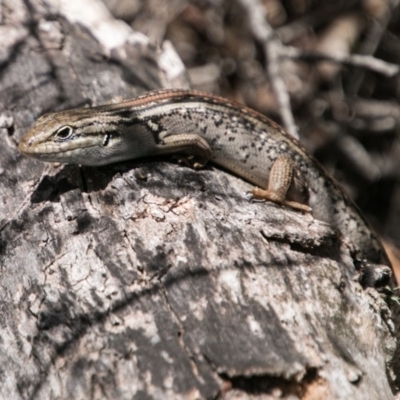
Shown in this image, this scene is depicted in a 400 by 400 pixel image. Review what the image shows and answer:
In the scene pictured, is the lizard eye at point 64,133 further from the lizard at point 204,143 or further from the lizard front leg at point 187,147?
the lizard front leg at point 187,147

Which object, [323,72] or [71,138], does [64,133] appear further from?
[323,72]

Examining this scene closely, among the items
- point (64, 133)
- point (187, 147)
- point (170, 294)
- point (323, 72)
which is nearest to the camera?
point (170, 294)

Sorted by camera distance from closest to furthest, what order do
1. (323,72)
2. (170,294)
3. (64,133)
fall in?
(170,294)
(64,133)
(323,72)

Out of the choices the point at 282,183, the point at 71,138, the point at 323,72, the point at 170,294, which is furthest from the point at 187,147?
the point at 323,72

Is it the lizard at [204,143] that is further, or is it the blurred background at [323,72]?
the blurred background at [323,72]

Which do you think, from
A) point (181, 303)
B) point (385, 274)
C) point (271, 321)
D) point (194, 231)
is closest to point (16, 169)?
point (194, 231)

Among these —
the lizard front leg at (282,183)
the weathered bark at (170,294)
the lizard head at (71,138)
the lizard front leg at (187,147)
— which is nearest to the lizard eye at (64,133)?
the lizard head at (71,138)

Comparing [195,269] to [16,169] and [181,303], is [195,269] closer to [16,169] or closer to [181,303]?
[181,303]
